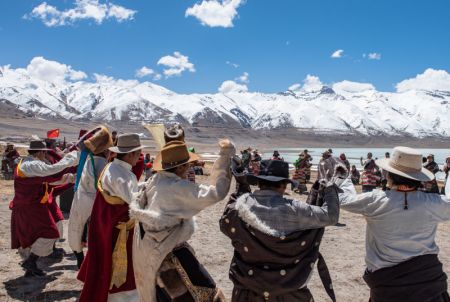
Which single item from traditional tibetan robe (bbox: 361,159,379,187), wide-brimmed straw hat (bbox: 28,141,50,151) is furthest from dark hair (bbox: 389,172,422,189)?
traditional tibetan robe (bbox: 361,159,379,187)

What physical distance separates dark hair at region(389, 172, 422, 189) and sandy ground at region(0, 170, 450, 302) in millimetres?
A: 2599

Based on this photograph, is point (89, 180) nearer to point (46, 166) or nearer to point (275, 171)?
point (46, 166)

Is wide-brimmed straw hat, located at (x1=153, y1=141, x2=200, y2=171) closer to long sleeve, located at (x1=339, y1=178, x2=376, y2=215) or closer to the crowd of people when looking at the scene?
the crowd of people

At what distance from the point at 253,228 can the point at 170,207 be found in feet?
2.40

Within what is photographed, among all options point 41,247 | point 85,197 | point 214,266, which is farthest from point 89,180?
point 214,266

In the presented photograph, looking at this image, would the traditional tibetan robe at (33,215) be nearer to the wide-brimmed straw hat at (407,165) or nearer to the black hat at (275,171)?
the black hat at (275,171)

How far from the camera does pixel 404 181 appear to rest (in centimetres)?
345

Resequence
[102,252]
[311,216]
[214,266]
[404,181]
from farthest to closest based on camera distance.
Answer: [214,266] → [102,252] → [404,181] → [311,216]

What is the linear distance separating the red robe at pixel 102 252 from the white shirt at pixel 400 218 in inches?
78.2

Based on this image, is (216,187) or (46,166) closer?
(216,187)

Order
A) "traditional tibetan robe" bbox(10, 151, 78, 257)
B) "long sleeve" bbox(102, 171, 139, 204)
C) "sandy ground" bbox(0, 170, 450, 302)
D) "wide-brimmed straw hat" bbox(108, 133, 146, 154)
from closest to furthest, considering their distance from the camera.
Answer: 1. "long sleeve" bbox(102, 171, 139, 204)
2. "wide-brimmed straw hat" bbox(108, 133, 146, 154)
3. "sandy ground" bbox(0, 170, 450, 302)
4. "traditional tibetan robe" bbox(10, 151, 78, 257)

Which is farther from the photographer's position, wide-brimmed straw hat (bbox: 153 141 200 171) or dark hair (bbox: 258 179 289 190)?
wide-brimmed straw hat (bbox: 153 141 200 171)

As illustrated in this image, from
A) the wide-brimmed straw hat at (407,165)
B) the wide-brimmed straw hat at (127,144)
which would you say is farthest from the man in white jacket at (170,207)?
the wide-brimmed straw hat at (407,165)

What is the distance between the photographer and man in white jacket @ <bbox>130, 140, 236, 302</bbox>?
133 inches
